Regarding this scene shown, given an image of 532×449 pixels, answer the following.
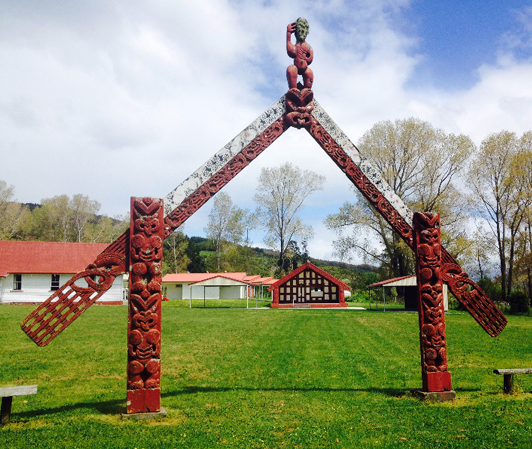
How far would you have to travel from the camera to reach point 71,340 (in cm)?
1425

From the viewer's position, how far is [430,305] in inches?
260

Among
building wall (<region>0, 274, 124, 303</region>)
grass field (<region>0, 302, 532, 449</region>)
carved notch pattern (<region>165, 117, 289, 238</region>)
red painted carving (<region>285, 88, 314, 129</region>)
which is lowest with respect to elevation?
grass field (<region>0, 302, 532, 449</region>)

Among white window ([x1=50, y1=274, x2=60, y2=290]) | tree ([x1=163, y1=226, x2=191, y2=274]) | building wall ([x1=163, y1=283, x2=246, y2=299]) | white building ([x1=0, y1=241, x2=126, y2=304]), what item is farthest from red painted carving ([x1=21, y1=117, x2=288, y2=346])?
tree ([x1=163, y1=226, x2=191, y2=274])

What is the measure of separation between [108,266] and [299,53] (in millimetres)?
4408

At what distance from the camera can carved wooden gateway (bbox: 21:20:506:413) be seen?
5762 millimetres

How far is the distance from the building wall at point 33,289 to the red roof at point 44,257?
655 mm

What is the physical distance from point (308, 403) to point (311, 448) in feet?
6.41

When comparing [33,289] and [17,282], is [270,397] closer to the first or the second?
[33,289]

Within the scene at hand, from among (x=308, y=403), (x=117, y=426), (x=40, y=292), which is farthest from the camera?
(x=40, y=292)

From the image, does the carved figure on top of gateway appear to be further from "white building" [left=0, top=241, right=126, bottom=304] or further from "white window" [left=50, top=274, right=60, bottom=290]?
"white window" [left=50, top=274, right=60, bottom=290]

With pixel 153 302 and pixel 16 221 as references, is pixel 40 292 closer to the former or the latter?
pixel 16 221

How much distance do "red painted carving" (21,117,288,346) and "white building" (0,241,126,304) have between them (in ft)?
93.0

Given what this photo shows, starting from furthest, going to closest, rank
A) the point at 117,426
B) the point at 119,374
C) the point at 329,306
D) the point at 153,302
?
the point at 329,306, the point at 119,374, the point at 153,302, the point at 117,426

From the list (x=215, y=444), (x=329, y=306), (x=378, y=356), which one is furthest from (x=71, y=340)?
(x=329, y=306)
